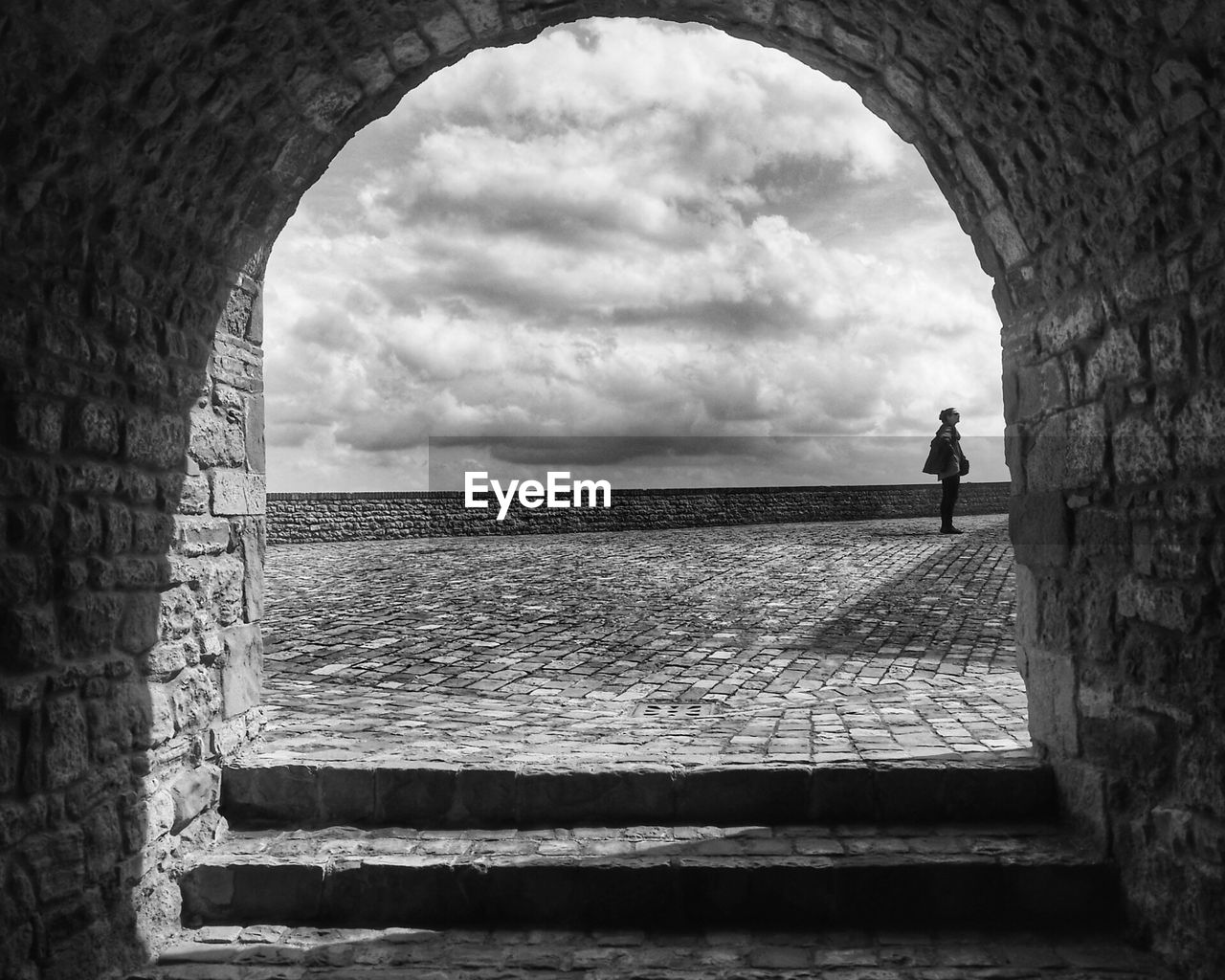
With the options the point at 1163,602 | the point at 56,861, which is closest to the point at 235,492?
the point at 56,861

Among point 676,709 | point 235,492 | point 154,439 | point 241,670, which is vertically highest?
point 154,439

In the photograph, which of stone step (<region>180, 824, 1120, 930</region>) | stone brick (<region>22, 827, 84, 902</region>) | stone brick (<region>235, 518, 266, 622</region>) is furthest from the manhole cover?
stone brick (<region>22, 827, 84, 902</region>)

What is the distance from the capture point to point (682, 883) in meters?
3.92

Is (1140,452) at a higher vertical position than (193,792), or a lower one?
higher

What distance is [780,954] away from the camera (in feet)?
12.0

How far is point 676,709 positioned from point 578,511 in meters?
16.4

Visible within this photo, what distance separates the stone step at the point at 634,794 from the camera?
Answer: 4.32 meters

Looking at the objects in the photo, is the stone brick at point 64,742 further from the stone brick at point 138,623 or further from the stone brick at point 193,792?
the stone brick at point 193,792

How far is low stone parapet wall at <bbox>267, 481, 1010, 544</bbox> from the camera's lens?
21.6 metres

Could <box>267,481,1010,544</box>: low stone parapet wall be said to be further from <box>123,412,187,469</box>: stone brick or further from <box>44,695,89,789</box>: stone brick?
<box>44,695,89,789</box>: stone brick

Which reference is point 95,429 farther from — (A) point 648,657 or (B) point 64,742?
(A) point 648,657

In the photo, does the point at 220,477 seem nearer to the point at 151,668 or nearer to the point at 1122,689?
A: the point at 151,668

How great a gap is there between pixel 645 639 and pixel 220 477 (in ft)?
16.7

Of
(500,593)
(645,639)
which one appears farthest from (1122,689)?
(500,593)
